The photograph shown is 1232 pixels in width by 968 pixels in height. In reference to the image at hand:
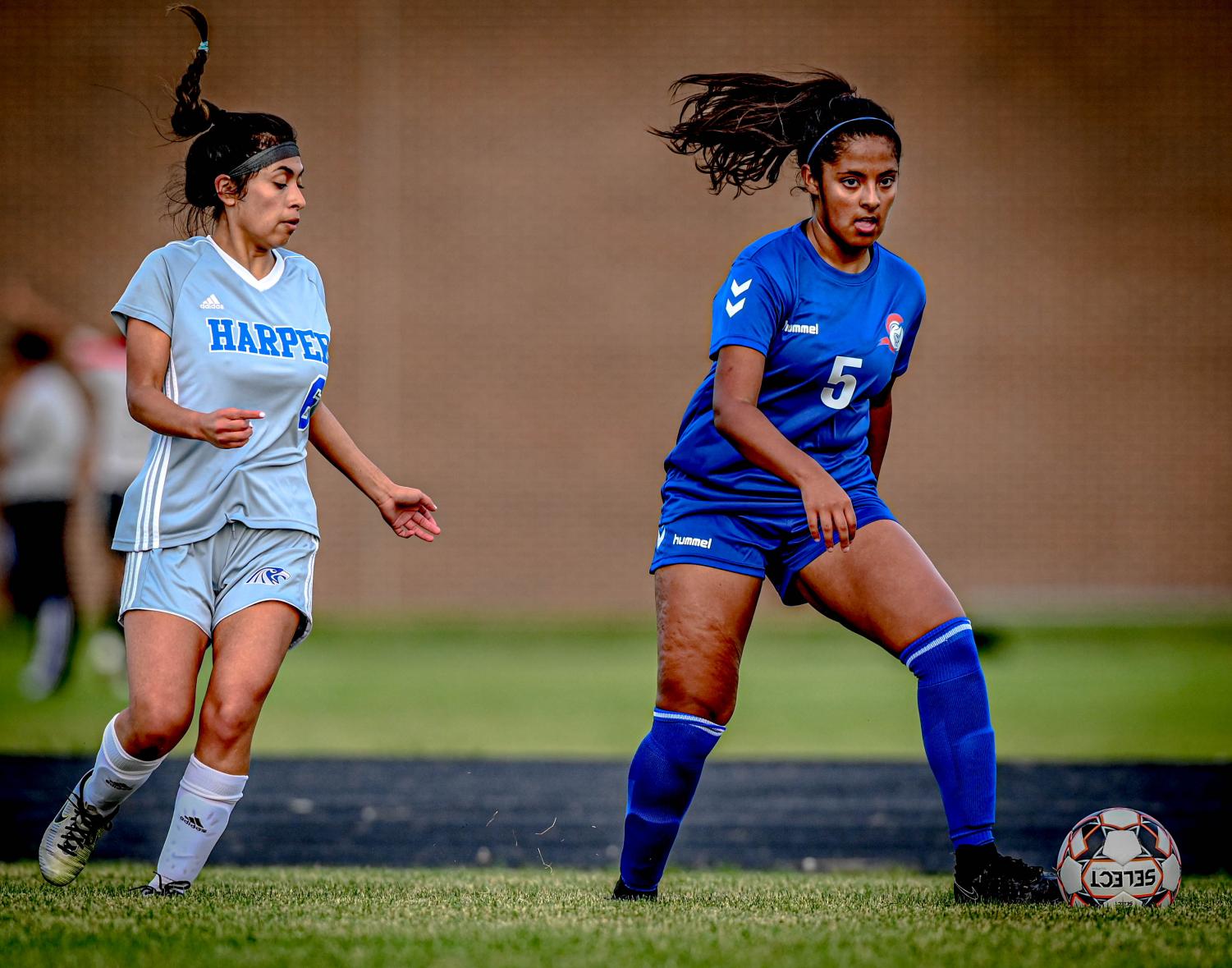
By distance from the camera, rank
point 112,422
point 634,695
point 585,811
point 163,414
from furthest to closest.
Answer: point 634,695, point 112,422, point 585,811, point 163,414

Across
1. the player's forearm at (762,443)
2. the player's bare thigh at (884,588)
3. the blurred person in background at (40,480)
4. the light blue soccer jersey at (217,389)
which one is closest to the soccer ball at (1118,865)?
the player's bare thigh at (884,588)

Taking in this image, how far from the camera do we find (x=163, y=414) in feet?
13.0

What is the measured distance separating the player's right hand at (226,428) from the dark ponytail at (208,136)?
28.0 inches

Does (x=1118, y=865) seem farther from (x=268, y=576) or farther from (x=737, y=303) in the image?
(x=268, y=576)

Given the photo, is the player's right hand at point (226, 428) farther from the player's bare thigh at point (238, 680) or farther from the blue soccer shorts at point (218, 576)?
the player's bare thigh at point (238, 680)

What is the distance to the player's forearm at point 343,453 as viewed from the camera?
4.42 m

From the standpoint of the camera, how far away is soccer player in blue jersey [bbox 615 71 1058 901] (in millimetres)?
3998

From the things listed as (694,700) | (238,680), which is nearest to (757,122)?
(694,700)

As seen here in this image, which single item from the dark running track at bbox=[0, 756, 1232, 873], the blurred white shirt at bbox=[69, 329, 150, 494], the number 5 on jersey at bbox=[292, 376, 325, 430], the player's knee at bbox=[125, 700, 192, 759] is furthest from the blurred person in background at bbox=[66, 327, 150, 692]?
the player's knee at bbox=[125, 700, 192, 759]

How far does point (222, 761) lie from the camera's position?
4043 millimetres

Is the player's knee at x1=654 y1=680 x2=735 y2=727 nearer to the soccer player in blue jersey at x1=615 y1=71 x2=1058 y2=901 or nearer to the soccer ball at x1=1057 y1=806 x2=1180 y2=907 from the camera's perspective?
the soccer player in blue jersey at x1=615 y1=71 x2=1058 y2=901

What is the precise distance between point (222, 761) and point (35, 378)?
7995 millimetres

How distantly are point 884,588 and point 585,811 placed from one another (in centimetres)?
291

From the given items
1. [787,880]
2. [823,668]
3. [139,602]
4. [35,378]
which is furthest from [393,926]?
[823,668]
